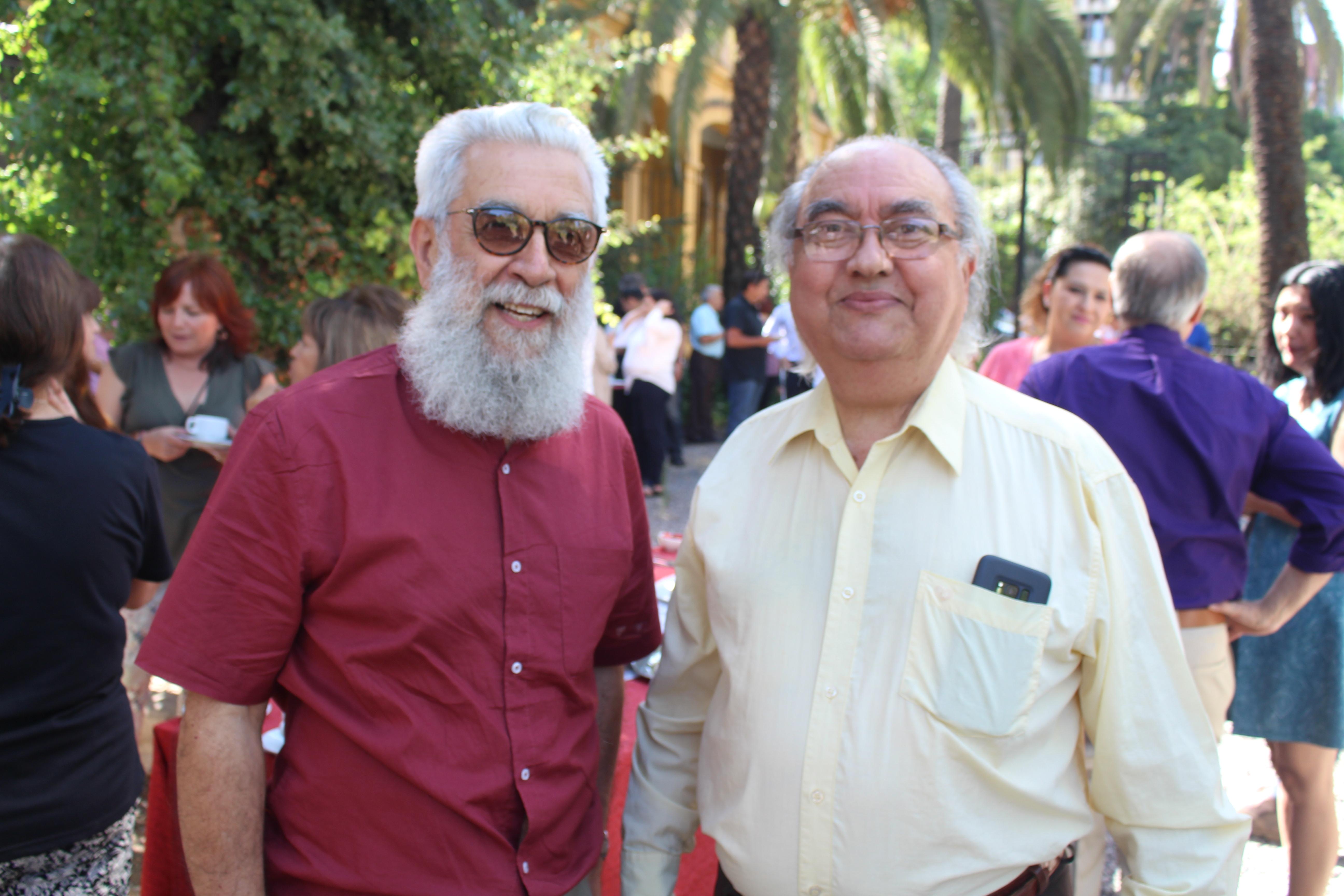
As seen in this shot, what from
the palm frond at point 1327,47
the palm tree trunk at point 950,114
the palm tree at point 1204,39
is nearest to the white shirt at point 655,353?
the palm tree at point 1204,39

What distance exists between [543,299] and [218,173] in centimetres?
361

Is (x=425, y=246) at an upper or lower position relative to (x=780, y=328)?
upper

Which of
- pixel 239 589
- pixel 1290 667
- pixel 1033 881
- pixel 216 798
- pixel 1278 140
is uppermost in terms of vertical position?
pixel 1278 140

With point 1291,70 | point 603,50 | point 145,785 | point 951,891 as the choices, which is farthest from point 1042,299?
point 1291,70

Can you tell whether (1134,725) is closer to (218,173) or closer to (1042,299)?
(1042,299)

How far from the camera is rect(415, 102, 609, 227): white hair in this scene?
1692 mm

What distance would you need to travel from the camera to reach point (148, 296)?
→ 14.6ft

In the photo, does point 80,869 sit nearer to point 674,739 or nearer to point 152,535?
point 152,535

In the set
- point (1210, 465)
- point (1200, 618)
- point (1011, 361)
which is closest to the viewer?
point (1210, 465)

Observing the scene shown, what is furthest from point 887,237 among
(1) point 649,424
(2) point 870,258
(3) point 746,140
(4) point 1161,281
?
(3) point 746,140

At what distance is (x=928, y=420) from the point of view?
157 cm

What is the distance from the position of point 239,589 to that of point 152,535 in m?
0.95

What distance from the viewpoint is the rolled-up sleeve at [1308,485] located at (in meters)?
2.57

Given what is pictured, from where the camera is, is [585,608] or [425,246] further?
[425,246]
